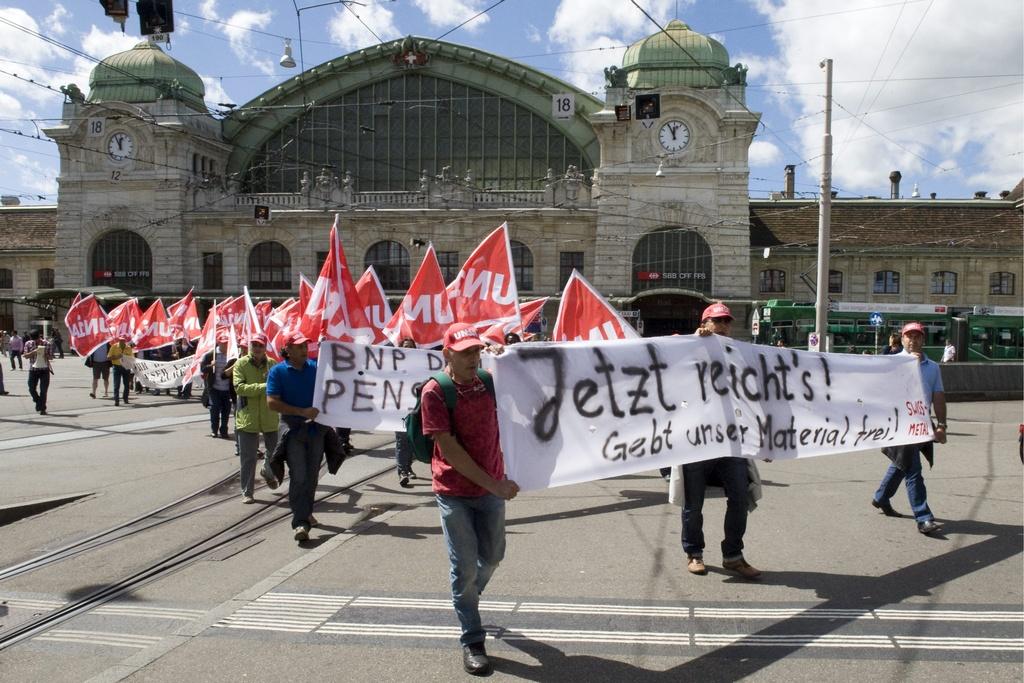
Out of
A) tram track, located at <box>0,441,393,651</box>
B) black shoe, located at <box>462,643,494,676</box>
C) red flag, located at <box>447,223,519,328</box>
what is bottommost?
tram track, located at <box>0,441,393,651</box>

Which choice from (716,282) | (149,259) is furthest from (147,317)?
(716,282)

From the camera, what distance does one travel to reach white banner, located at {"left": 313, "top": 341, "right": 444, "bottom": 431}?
8.01 meters

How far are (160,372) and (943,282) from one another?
3953 cm

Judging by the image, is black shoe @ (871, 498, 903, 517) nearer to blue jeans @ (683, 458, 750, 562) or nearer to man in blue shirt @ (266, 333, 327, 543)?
blue jeans @ (683, 458, 750, 562)

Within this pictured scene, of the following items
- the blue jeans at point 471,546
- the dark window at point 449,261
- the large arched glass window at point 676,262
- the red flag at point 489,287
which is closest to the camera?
the blue jeans at point 471,546

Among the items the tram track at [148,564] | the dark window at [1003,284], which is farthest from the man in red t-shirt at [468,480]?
the dark window at [1003,284]

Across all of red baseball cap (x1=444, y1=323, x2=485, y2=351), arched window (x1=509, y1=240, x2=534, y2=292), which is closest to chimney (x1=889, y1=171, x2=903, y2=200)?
arched window (x1=509, y1=240, x2=534, y2=292)

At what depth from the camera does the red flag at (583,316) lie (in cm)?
960

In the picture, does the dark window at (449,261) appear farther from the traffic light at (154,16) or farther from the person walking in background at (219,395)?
the traffic light at (154,16)

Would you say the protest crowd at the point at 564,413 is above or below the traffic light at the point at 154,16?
below

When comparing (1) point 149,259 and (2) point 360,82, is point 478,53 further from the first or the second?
(1) point 149,259

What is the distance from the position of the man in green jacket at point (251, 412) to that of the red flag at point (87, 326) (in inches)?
525

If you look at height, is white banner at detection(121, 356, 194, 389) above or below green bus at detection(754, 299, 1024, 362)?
below

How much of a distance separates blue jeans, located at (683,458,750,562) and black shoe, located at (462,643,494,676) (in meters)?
2.25
